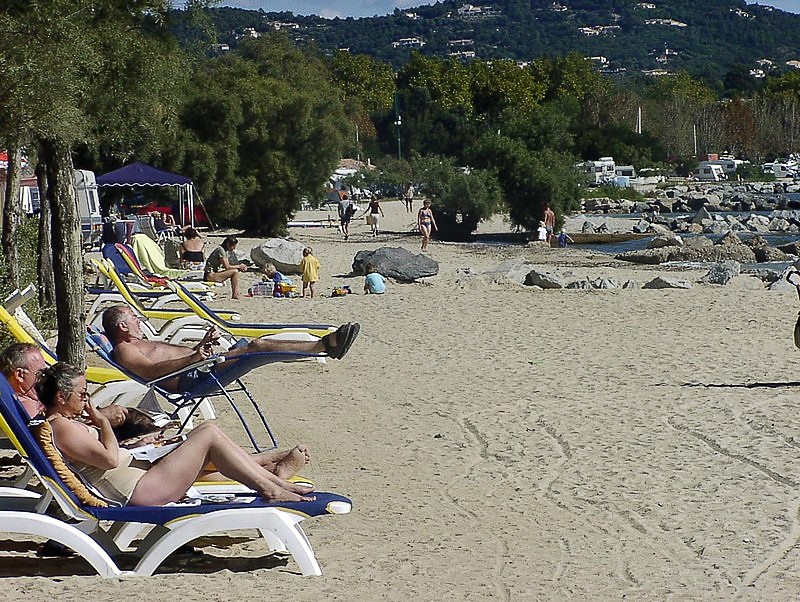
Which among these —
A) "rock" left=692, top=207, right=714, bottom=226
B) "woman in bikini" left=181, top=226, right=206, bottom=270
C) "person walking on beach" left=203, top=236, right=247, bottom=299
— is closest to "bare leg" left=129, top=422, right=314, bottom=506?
"person walking on beach" left=203, top=236, right=247, bottom=299

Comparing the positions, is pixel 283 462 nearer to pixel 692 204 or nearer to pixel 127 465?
pixel 127 465

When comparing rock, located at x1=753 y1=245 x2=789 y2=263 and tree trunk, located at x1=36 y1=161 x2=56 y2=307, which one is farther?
rock, located at x1=753 y1=245 x2=789 y2=263

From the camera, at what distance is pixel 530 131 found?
1613 inches

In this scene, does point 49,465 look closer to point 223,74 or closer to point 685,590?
point 685,590

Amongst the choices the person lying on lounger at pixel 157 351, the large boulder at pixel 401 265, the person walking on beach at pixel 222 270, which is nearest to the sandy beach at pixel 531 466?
the person lying on lounger at pixel 157 351

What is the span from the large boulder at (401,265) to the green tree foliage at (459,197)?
1818 cm

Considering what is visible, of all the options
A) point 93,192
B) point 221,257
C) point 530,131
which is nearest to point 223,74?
point 93,192

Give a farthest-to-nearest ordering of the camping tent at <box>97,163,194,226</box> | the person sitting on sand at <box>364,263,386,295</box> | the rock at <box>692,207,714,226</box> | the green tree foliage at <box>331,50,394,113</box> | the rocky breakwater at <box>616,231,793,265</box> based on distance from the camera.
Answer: the green tree foliage at <box>331,50,394,113</box>, the rock at <box>692,207,714,226</box>, the rocky breakwater at <box>616,231,793,265</box>, the camping tent at <box>97,163,194,226</box>, the person sitting on sand at <box>364,263,386,295</box>

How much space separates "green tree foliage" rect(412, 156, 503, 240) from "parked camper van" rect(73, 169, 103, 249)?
14920 millimetres

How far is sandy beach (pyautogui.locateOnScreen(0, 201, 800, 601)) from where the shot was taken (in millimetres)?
4898

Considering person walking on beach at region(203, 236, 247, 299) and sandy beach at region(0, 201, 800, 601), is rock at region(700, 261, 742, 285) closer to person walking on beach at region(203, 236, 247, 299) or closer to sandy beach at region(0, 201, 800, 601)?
sandy beach at region(0, 201, 800, 601)

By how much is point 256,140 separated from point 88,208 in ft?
33.1

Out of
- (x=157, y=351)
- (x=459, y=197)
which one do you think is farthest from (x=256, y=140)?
(x=157, y=351)

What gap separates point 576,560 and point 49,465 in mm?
2286
